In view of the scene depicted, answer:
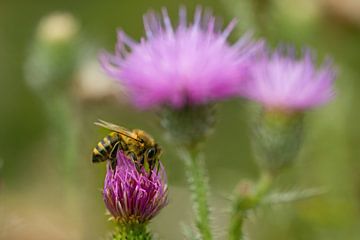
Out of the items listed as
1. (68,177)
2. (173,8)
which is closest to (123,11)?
(173,8)

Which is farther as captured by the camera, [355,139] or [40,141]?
[40,141]

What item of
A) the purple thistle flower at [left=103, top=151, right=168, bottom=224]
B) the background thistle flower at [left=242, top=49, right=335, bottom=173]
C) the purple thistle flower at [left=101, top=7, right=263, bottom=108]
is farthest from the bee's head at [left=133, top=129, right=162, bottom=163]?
the background thistle flower at [left=242, top=49, right=335, bottom=173]

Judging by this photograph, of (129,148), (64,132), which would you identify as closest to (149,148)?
(129,148)

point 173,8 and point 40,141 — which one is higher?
point 173,8

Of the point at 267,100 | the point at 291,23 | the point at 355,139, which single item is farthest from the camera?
the point at 355,139

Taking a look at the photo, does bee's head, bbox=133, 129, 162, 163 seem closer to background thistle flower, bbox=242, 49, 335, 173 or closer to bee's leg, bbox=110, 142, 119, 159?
bee's leg, bbox=110, 142, 119, 159

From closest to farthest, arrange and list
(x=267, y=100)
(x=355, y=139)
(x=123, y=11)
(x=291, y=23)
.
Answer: (x=267, y=100) → (x=291, y=23) → (x=355, y=139) → (x=123, y=11)

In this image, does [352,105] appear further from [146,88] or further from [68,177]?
[146,88]
